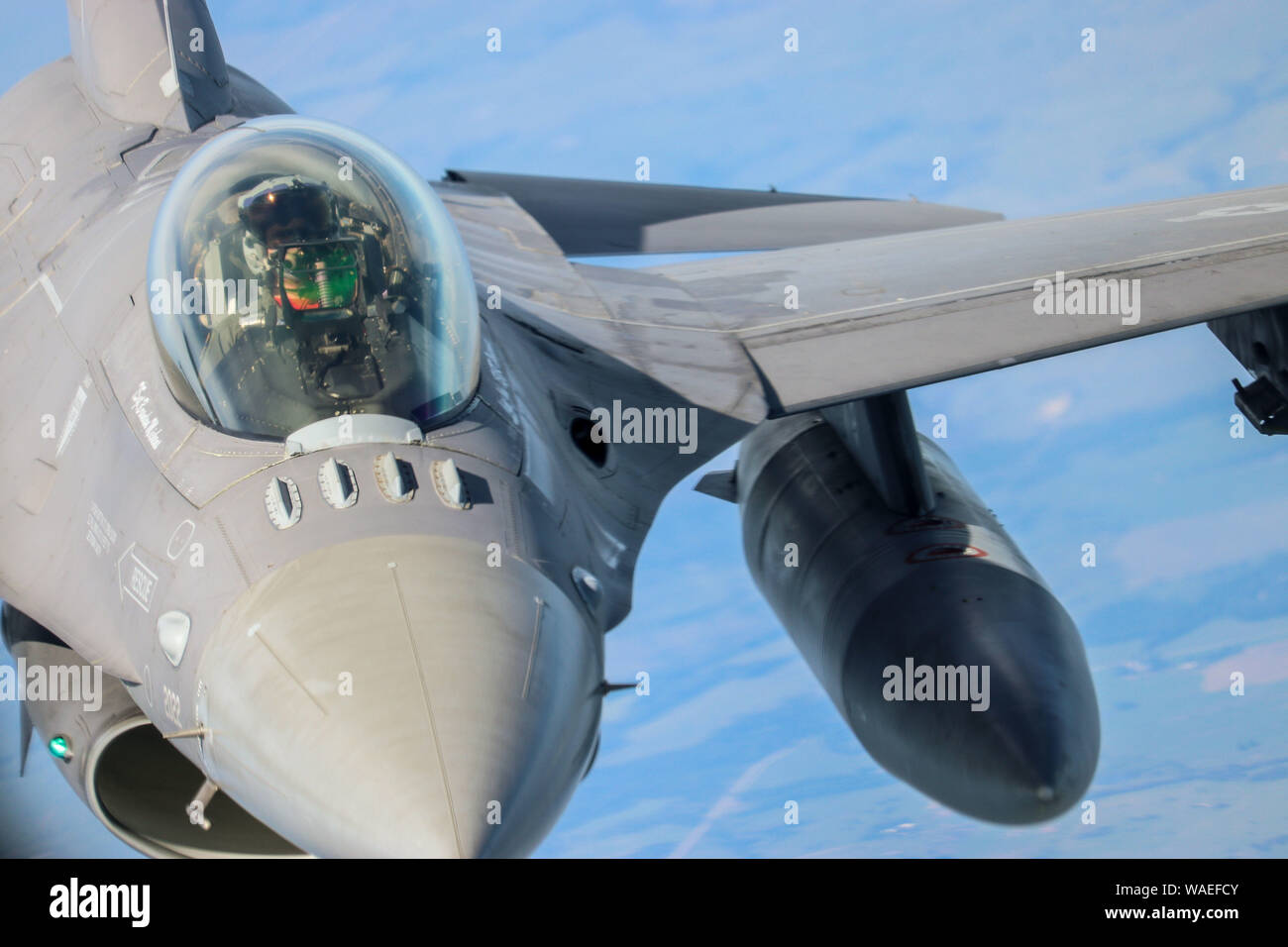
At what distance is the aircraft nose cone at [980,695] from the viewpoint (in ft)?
24.6

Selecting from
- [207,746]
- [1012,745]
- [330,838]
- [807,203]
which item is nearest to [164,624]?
[207,746]

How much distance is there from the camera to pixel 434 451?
16.6 feet

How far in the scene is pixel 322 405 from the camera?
505 centimetres

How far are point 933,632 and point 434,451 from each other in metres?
4.20

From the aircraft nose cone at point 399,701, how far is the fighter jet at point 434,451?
0.01 meters

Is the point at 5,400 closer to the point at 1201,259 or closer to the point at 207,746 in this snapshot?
the point at 207,746

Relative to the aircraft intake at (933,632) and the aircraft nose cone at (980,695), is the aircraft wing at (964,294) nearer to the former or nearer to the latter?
the aircraft intake at (933,632)

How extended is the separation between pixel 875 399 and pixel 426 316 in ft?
15.6

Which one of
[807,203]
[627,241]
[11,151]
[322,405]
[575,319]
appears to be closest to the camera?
[322,405]
